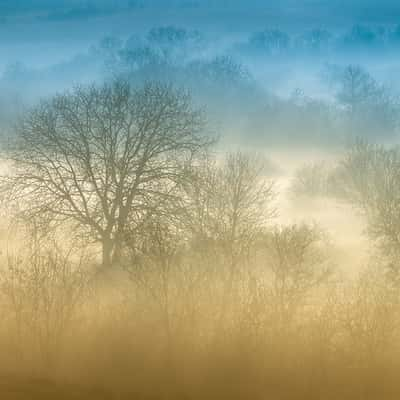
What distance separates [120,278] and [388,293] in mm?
8718

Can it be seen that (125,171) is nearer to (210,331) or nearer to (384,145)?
(210,331)

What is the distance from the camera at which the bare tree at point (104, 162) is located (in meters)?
18.9

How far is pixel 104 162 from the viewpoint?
20.1 metres

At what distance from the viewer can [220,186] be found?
66.5ft

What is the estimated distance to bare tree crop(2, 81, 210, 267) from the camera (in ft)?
62.0

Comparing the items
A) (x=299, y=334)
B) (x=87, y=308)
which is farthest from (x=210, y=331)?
(x=87, y=308)

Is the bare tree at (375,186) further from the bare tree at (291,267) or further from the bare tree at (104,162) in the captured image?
the bare tree at (104,162)

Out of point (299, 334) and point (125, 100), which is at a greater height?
point (125, 100)

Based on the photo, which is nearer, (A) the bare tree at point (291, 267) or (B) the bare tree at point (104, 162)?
(A) the bare tree at point (291, 267)

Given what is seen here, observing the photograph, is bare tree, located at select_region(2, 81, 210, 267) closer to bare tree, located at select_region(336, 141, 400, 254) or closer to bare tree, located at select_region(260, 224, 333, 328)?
bare tree, located at select_region(260, 224, 333, 328)

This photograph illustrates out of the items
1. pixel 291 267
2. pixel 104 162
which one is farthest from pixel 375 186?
pixel 104 162

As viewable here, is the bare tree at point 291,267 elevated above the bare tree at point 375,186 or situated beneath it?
situated beneath

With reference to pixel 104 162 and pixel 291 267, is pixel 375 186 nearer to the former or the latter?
pixel 291 267

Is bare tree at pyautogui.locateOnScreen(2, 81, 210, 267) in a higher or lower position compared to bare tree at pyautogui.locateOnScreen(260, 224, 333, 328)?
higher
